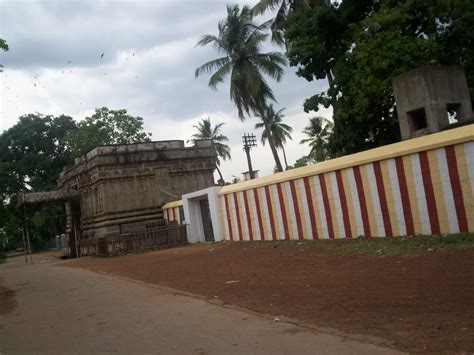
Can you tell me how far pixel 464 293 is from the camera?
18.2 ft

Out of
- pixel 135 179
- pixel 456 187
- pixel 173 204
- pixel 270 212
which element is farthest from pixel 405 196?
pixel 135 179

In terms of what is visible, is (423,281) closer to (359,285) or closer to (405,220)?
(359,285)

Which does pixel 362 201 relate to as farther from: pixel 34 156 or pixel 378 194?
pixel 34 156

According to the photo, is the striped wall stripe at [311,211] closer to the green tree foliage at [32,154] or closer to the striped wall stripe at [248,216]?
the striped wall stripe at [248,216]

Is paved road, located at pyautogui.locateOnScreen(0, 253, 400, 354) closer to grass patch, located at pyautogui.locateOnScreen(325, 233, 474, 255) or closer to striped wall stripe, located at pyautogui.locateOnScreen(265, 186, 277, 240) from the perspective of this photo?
grass patch, located at pyautogui.locateOnScreen(325, 233, 474, 255)

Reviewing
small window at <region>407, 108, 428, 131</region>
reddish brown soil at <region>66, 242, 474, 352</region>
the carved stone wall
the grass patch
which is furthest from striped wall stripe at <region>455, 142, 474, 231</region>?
the carved stone wall

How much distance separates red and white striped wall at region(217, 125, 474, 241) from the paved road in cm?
552

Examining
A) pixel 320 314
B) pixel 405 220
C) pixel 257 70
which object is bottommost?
pixel 320 314

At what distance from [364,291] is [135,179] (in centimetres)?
2028

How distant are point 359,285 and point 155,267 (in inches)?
309

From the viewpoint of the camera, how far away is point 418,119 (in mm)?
13594

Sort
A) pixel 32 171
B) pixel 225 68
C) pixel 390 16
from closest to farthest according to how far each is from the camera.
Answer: pixel 390 16 < pixel 225 68 < pixel 32 171

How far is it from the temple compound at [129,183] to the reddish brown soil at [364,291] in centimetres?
1410

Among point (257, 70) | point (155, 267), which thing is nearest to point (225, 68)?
point (257, 70)
